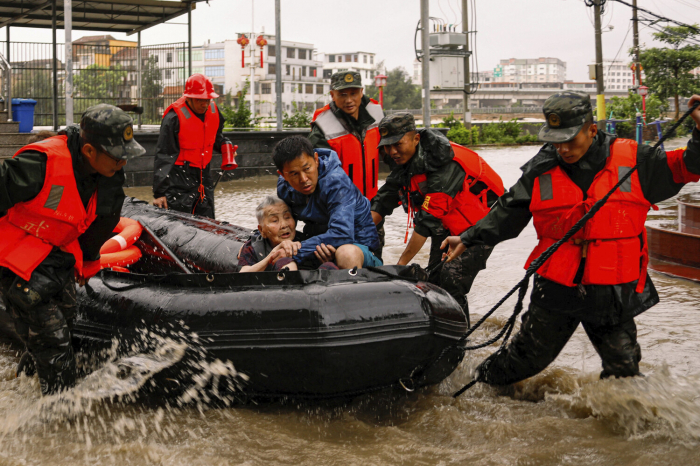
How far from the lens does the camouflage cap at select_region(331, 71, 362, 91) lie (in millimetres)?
4730

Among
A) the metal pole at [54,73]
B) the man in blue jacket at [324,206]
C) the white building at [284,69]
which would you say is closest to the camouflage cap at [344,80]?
the man in blue jacket at [324,206]

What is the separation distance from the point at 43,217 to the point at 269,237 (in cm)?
118

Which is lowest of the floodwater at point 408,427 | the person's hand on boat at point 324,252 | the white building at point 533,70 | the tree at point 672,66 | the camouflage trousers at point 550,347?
the floodwater at point 408,427

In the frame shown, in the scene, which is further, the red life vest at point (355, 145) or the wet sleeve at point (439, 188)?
the red life vest at point (355, 145)

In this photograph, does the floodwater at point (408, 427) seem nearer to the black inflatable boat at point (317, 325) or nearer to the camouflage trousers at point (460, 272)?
the black inflatable boat at point (317, 325)

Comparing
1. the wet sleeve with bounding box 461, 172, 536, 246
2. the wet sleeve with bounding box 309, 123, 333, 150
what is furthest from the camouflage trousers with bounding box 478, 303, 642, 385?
the wet sleeve with bounding box 309, 123, 333, 150

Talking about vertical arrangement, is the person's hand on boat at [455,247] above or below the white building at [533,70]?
below

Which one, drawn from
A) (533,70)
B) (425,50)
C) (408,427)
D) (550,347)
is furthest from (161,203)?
(533,70)

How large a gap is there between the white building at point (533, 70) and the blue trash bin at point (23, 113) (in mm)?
152292

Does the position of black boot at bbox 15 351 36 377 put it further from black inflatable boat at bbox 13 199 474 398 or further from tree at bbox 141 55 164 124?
tree at bbox 141 55 164 124

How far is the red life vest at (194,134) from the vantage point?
593cm

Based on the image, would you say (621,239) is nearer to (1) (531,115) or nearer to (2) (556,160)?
(2) (556,160)

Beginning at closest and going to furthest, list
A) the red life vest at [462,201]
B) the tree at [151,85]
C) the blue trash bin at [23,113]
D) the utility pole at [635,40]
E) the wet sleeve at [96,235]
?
the wet sleeve at [96,235], the red life vest at [462,201], the blue trash bin at [23,113], the tree at [151,85], the utility pole at [635,40]

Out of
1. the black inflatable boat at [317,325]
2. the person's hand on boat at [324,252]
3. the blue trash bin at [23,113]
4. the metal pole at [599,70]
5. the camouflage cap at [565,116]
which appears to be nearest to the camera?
the camouflage cap at [565,116]
